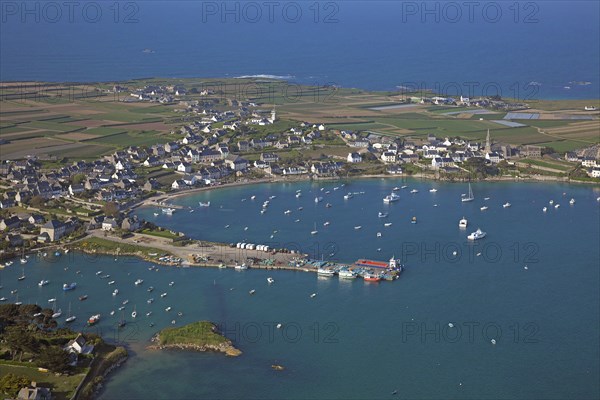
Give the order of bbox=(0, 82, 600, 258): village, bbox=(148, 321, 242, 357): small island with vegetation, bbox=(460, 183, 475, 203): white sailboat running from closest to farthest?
bbox=(148, 321, 242, 357): small island with vegetation
bbox=(0, 82, 600, 258): village
bbox=(460, 183, 475, 203): white sailboat

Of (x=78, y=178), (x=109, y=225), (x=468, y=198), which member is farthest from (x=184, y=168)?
(x=468, y=198)

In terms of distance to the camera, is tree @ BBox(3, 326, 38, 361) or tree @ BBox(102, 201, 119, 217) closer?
tree @ BBox(3, 326, 38, 361)

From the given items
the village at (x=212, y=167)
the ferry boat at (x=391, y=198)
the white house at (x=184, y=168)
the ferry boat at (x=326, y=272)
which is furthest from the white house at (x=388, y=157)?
the ferry boat at (x=326, y=272)

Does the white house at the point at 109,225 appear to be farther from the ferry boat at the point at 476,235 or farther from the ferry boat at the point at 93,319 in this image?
the ferry boat at the point at 476,235

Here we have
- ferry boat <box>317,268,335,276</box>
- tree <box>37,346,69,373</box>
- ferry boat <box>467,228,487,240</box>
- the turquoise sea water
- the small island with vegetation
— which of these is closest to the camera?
tree <box>37,346,69,373</box>

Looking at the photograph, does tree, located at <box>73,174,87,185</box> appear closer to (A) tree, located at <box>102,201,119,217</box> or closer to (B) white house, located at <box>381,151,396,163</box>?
(A) tree, located at <box>102,201,119,217</box>

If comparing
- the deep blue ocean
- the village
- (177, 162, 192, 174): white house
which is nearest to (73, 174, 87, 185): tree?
the village

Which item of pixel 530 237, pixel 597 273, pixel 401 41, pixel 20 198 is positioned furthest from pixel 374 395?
pixel 401 41
